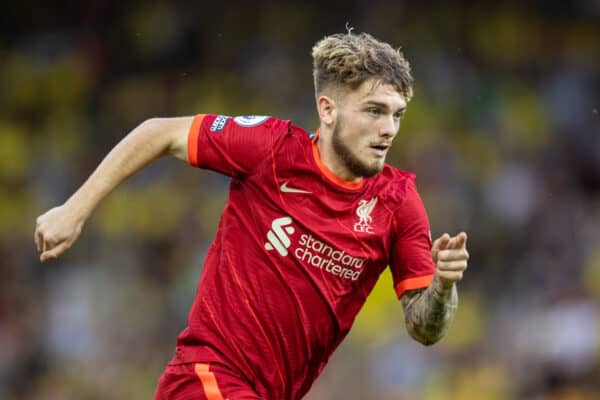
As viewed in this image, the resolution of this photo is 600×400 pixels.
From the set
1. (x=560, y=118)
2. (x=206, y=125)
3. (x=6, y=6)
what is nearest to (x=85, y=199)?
(x=206, y=125)

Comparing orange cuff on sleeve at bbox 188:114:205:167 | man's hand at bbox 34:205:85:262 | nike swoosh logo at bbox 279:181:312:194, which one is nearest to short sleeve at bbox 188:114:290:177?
orange cuff on sleeve at bbox 188:114:205:167

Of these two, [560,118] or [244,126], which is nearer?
[244,126]

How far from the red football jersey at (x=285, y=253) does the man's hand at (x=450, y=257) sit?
0.42m

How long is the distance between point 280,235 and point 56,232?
0.95 m

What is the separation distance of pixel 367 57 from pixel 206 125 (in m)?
0.76

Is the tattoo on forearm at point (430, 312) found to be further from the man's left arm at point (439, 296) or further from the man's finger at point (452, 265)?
the man's finger at point (452, 265)

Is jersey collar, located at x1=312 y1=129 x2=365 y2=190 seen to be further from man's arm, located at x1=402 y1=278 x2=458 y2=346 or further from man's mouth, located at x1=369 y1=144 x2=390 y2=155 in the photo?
man's arm, located at x1=402 y1=278 x2=458 y2=346

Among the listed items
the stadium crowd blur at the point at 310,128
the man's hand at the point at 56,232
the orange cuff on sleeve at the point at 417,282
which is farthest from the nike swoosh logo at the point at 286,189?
the stadium crowd blur at the point at 310,128

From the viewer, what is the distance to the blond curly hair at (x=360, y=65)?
4926 mm

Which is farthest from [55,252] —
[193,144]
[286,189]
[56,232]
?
[286,189]

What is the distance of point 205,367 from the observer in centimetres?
480

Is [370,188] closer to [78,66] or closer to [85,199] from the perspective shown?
[85,199]

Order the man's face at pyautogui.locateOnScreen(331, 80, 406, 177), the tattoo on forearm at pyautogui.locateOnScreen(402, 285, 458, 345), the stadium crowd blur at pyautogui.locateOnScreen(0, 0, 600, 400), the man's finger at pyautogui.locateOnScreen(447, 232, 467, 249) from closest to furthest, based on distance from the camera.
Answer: the man's finger at pyautogui.locateOnScreen(447, 232, 467, 249)
the tattoo on forearm at pyautogui.locateOnScreen(402, 285, 458, 345)
the man's face at pyautogui.locateOnScreen(331, 80, 406, 177)
the stadium crowd blur at pyautogui.locateOnScreen(0, 0, 600, 400)

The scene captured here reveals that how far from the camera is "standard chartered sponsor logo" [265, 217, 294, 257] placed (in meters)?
4.93
